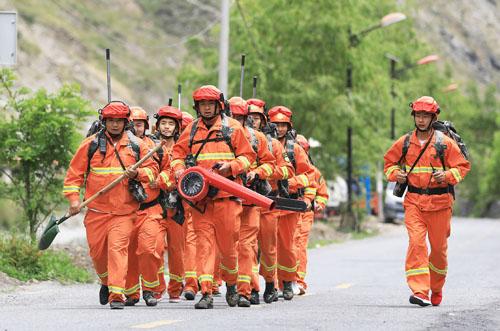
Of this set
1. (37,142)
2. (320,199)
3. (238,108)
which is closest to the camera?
(238,108)

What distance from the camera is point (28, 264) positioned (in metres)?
17.8

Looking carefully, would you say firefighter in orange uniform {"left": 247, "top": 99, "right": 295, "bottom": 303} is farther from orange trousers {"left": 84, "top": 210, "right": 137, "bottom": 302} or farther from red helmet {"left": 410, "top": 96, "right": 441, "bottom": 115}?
orange trousers {"left": 84, "top": 210, "right": 137, "bottom": 302}

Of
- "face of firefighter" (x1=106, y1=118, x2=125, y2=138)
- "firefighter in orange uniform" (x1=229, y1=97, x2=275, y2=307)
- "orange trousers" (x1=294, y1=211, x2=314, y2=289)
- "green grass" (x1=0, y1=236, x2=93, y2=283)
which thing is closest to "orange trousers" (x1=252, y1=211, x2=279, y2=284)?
"firefighter in orange uniform" (x1=229, y1=97, x2=275, y2=307)

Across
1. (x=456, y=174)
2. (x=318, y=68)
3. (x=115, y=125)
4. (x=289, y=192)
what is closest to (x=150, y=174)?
(x=115, y=125)

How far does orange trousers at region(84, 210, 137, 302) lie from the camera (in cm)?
1326

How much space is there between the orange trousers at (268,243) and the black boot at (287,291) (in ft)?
1.30

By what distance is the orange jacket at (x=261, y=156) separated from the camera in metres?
14.2

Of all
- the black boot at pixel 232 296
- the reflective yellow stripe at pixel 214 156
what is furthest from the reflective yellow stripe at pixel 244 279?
the reflective yellow stripe at pixel 214 156

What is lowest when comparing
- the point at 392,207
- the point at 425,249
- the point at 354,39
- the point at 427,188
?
the point at 392,207

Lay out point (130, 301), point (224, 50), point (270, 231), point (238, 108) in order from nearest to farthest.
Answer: point (130, 301) → point (238, 108) → point (270, 231) → point (224, 50)

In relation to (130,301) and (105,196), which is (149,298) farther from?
(105,196)

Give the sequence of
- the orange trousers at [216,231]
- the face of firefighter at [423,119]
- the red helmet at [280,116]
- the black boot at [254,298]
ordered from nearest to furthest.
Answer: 1. the orange trousers at [216,231]
2. the face of firefighter at [423,119]
3. the black boot at [254,298]
4. the red helmet at [280,116]

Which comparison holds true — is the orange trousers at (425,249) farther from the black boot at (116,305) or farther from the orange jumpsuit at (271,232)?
the black boot at (116,305)

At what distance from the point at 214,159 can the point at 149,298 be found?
166cm
